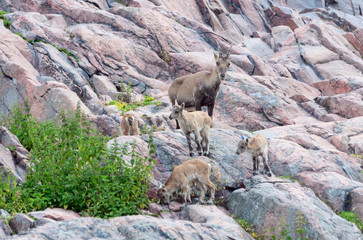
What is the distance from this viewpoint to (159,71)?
2509 centimetres

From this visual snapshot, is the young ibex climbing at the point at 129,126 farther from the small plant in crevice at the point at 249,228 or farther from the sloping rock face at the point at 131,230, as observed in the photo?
the sloping rock face at the point at 131,230

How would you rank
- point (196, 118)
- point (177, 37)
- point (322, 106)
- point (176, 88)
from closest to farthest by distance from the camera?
point (196, 118) → point (176, 88) → point (322, 106) → point (177, 37)

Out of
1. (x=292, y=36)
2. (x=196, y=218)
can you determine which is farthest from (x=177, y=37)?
(x=196, y=218)

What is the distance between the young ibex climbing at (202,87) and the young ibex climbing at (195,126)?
3803mm

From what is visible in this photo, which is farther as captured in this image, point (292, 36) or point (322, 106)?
point (292, 36)

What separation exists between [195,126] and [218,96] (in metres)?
9.15

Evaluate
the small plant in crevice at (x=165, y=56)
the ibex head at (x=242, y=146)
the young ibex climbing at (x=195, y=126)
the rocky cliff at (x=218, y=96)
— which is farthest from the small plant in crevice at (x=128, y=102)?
the ibex head at (x=242, y=146)

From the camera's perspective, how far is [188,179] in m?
11.0

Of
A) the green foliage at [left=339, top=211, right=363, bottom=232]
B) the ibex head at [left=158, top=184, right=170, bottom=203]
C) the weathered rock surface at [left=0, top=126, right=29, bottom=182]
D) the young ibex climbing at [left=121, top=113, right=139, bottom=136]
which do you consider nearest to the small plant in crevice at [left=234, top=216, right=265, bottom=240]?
the ibex head at [left=158, top=184, right=170, bottom=203]

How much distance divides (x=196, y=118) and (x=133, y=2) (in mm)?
19625

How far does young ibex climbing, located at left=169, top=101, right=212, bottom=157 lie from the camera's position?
1282 centimetres

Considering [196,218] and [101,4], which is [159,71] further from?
[196,218]

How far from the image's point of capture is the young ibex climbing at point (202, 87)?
16.8 m

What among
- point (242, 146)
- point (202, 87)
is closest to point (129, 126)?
point (202, 87)
